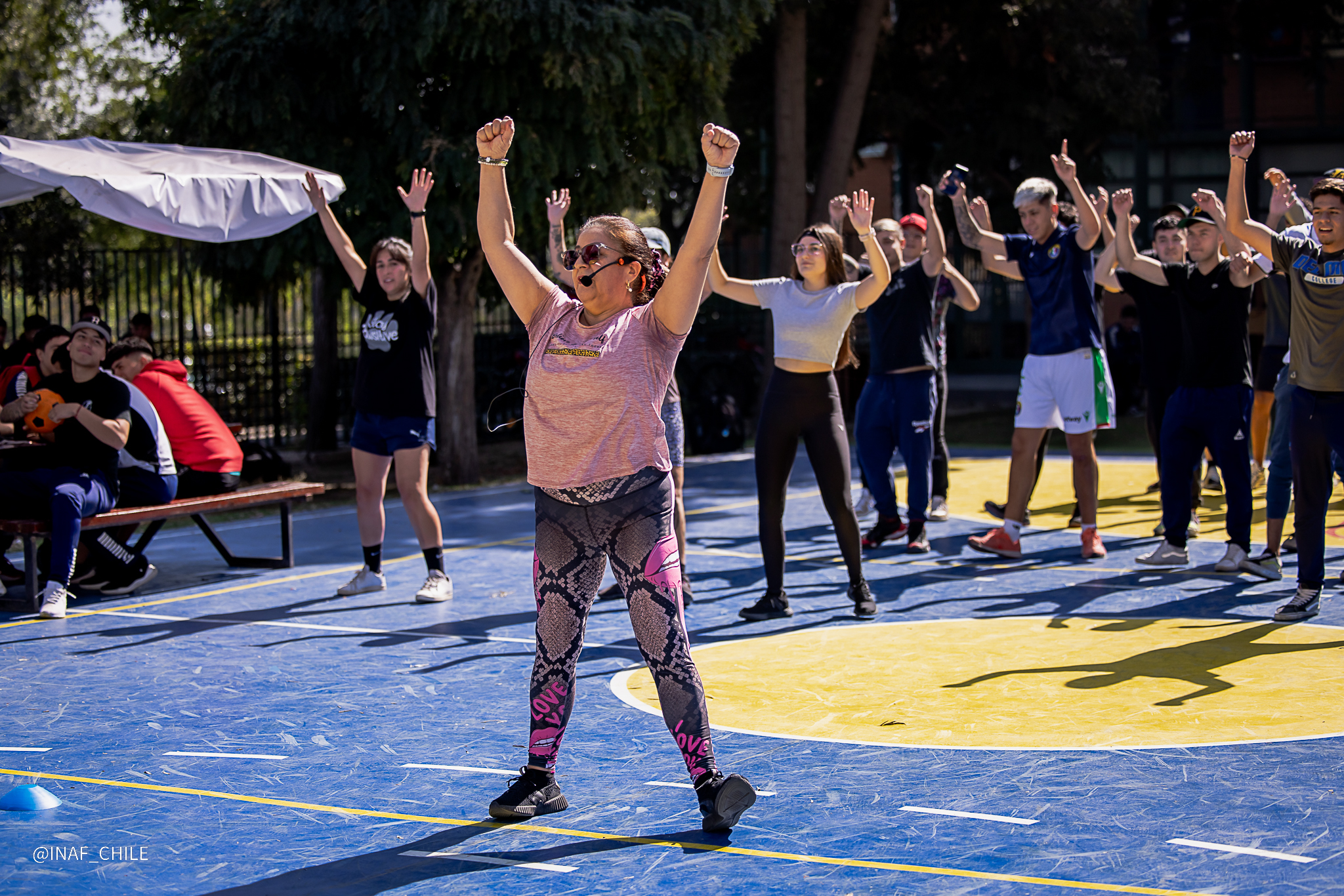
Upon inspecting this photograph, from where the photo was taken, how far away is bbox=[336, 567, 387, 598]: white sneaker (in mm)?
8492

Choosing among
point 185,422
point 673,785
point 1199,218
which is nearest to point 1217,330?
point 1199,218

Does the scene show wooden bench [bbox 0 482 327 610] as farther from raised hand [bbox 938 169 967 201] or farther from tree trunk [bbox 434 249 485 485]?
raised hand [bbox 938 169 967 201]

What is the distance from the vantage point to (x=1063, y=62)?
20.6 metres

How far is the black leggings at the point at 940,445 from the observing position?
10.6 m

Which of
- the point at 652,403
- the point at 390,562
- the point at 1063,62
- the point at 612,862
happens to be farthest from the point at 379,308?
the point at 1063,62

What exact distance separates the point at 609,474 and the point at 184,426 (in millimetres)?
5968

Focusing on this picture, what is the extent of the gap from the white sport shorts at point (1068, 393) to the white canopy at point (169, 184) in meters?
4.89

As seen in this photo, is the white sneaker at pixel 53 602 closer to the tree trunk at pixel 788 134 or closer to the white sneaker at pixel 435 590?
the white sneaker at pixel 435 590

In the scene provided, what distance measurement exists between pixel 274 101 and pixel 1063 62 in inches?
501

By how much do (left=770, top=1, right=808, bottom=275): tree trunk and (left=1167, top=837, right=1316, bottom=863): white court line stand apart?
14357 mm

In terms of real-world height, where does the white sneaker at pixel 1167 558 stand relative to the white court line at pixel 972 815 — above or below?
above

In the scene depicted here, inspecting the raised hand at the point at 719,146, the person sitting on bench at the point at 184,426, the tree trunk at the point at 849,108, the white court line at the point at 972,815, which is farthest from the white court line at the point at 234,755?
the tree trunk at the point at 849,108

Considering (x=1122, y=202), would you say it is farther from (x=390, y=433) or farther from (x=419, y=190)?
(x=390, y=433)

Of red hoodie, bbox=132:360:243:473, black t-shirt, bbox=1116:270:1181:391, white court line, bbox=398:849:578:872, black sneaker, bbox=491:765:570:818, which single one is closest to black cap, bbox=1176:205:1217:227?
black t-shirt, bbox=1116:270:1181:391
